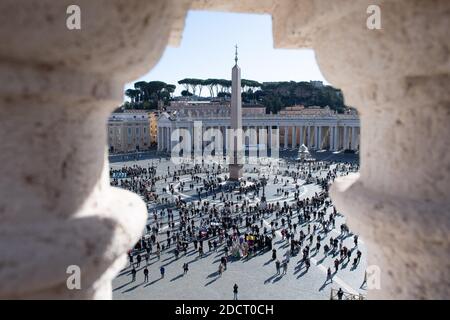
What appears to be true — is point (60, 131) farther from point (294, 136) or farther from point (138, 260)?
point (294, 136)

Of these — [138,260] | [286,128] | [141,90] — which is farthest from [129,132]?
[138,260]

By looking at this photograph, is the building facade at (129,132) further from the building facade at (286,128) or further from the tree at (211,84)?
the tree at (211,84)

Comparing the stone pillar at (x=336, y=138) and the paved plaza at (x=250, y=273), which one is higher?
the stone pillar at (x=336, y=138)

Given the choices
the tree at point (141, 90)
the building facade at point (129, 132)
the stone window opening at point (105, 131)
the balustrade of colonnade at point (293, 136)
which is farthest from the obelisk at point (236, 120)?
the tree at point (141, 90)

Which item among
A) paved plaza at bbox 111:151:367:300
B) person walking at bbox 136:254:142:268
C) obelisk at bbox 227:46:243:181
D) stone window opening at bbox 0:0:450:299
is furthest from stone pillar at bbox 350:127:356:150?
stone window opening at bbox 0:0:450:299

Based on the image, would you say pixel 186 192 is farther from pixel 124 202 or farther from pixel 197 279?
pixel 124 202

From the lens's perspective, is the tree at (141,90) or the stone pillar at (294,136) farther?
the tree at (141,90)

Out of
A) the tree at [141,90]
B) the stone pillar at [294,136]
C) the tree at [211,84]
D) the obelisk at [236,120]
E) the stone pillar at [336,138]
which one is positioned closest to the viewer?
the obelisk at [236,120]

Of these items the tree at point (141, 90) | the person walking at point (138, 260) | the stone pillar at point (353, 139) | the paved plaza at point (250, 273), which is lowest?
the paved plaza at point (250, 273)
